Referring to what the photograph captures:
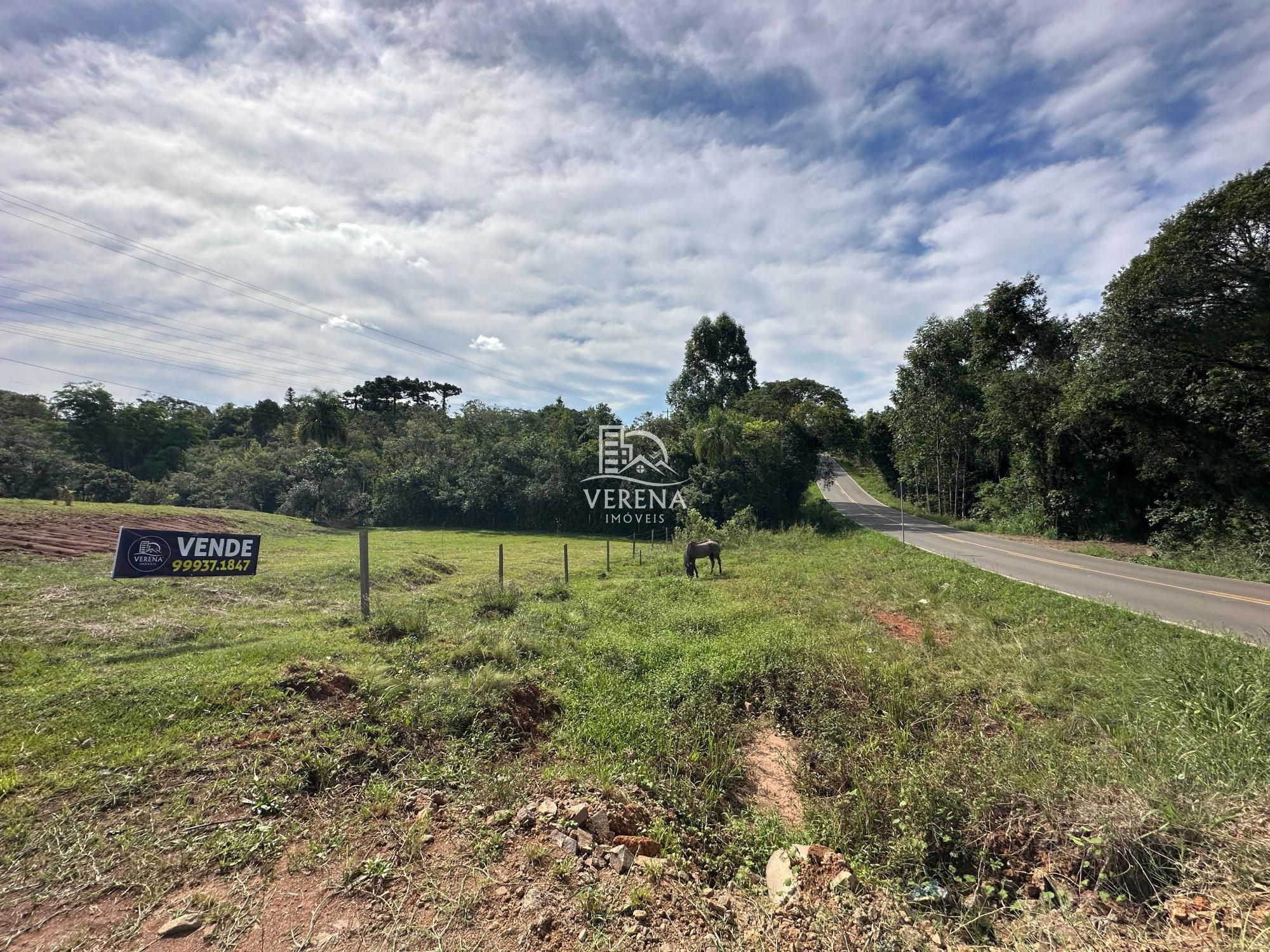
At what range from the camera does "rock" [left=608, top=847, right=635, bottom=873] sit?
3.03 m

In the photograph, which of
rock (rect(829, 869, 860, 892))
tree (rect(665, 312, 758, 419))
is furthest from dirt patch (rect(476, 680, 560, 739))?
tree (rect(665, 312, 758, 419))

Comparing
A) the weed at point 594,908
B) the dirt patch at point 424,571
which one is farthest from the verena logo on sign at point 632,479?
the weed at point 594,908

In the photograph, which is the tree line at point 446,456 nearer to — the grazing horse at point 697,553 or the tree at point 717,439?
the tree at point 717,439

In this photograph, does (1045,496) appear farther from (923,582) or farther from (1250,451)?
(923,582)

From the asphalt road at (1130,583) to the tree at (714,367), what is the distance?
65.2ft

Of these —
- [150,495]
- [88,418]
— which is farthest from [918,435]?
[88,418]

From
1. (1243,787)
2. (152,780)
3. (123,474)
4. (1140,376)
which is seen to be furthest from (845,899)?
(123,474)

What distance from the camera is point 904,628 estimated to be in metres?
8.01

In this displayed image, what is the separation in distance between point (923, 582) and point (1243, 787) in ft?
27.7

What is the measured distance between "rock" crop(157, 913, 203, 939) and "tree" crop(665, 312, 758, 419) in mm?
35239

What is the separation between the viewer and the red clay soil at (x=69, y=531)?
11.2 metres

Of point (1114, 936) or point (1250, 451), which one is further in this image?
point (1250, 451)

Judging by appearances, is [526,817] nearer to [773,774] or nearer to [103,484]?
[773,774]

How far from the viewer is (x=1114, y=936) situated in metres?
2.42
